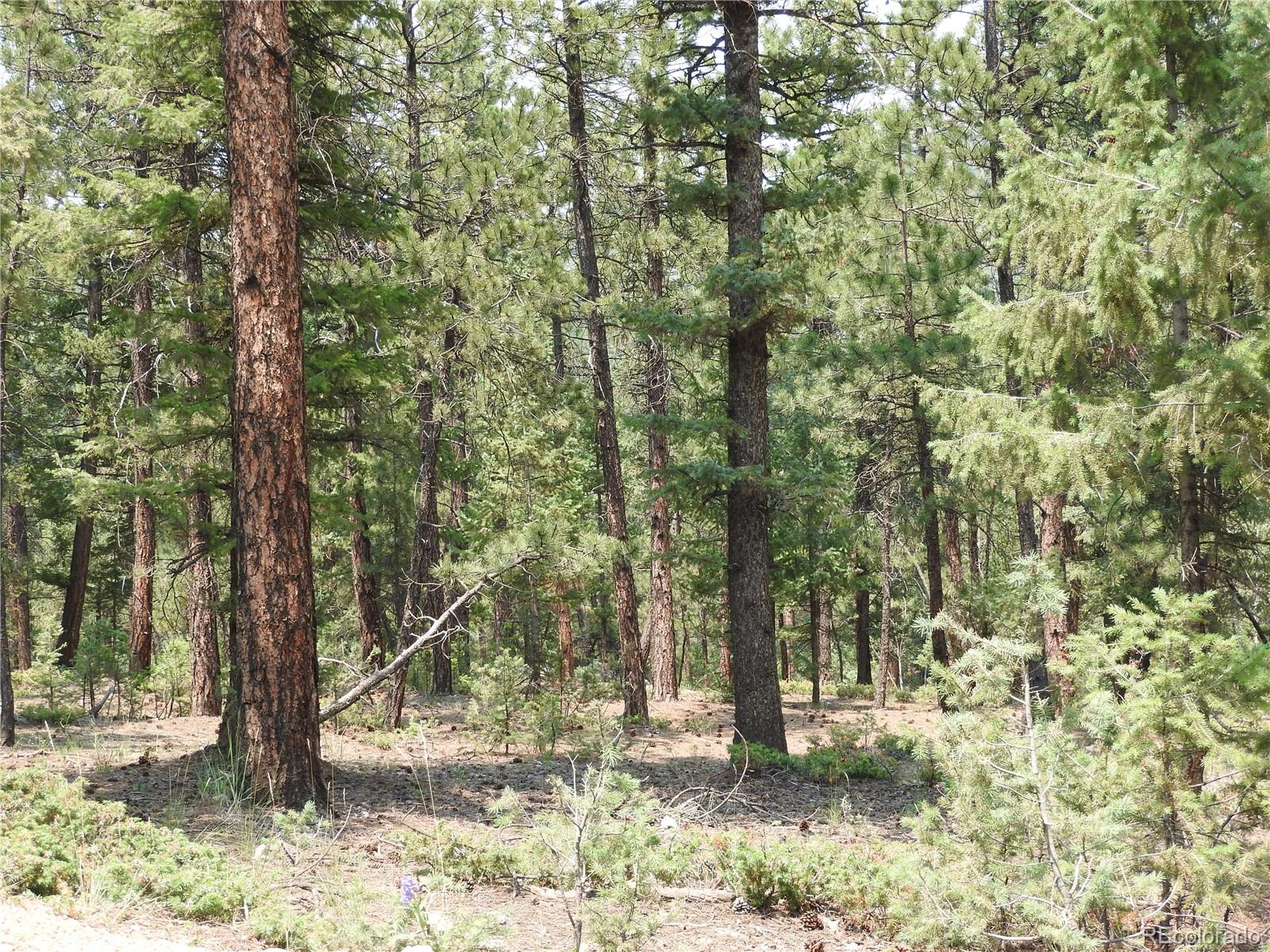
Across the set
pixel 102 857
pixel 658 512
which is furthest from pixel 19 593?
pixel 102 857

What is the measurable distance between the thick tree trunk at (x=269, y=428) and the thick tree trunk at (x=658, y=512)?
834cm

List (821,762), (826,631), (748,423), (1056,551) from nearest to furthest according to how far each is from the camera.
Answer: (748,423) → (821,762) → (1056,551) → (826,631)

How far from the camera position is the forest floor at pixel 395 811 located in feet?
12.8

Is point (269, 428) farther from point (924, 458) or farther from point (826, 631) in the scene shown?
point (826, 631)

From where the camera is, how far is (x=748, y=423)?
33.5 ft

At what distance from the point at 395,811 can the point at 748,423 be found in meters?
5.45

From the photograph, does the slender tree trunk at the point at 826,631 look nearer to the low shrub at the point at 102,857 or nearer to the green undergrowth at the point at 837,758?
the green undergrowth at the point at 837,758

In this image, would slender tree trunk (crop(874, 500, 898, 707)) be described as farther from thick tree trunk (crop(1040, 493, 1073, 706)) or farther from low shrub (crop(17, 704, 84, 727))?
low shrub (crop(17, 704, 84, 727))

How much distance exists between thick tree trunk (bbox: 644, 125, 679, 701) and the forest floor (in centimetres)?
310

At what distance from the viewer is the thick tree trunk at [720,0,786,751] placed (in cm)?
1005

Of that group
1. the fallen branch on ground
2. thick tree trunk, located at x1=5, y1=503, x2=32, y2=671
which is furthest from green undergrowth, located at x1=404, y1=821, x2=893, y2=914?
thick tree trunk, located at x1=5, y1=503, x2=32, y2=671

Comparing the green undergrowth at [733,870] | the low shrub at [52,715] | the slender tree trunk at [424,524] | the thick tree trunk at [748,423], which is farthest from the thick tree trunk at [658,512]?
the green undergrowth at [733,870]

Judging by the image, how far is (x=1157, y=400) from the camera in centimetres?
709

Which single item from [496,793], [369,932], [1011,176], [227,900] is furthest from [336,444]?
[1011,176]
